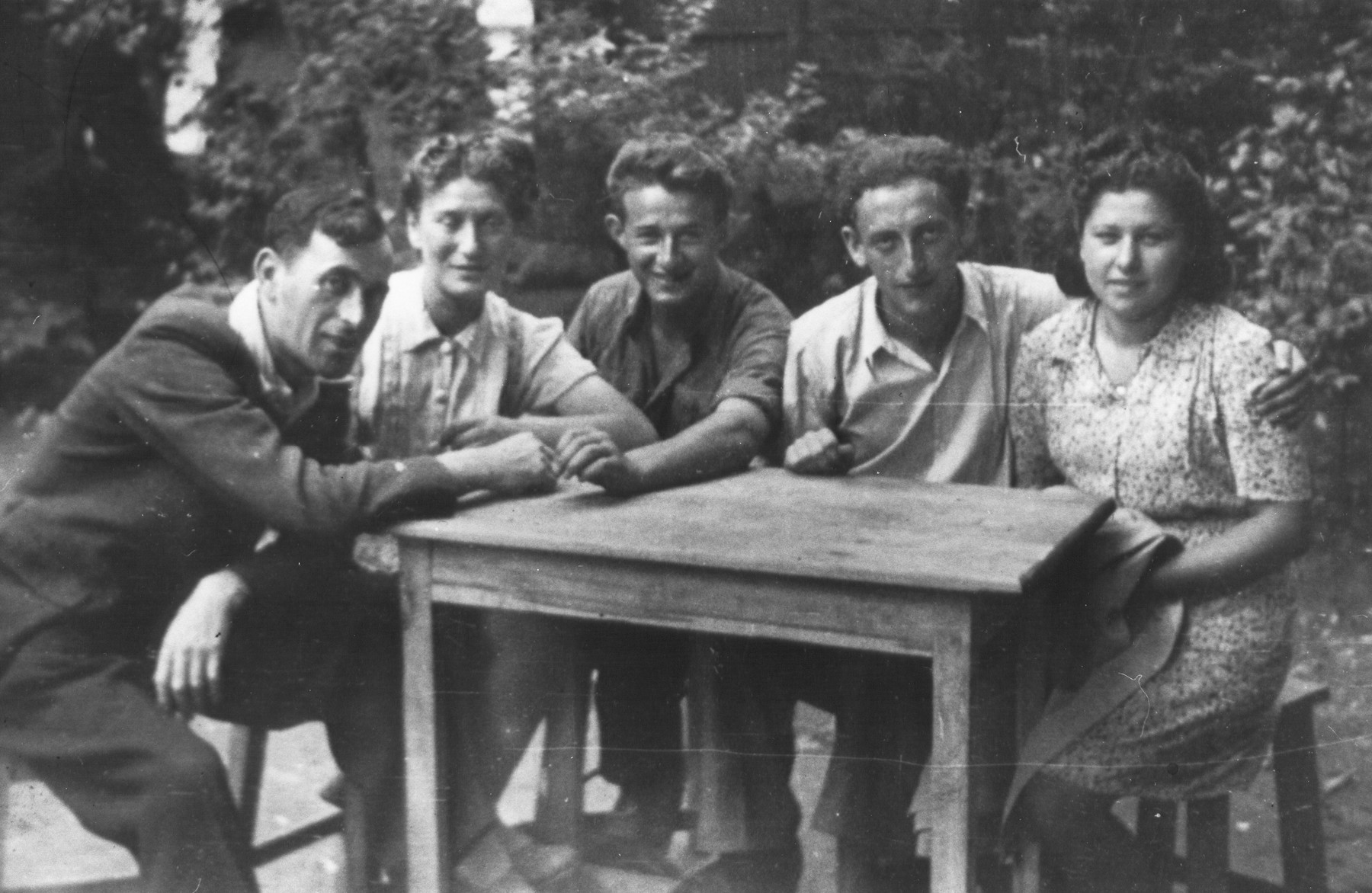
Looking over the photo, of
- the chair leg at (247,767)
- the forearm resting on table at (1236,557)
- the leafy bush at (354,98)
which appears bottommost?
the chair leg at (247,767)

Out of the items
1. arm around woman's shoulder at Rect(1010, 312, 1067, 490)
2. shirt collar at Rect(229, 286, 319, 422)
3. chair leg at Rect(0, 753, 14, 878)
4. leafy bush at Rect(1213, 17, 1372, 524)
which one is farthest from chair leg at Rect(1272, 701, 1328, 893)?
chair leg at Rect(0, 753, 14, 878)

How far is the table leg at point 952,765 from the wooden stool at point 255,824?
118cm

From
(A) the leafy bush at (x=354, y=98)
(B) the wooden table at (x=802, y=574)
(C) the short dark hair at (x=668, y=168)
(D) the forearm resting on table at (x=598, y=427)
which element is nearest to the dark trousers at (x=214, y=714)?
(B) the wooden table at (x=802, y=574)

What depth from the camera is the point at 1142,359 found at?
9.93ft

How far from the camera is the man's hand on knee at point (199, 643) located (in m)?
3.13

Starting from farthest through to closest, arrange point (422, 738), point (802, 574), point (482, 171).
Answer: point (482, 171) → point (422, 738) → point (802, 574)

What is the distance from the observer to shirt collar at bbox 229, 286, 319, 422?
3102 mm

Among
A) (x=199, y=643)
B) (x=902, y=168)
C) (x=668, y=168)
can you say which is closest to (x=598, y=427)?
(x=668, y=168)

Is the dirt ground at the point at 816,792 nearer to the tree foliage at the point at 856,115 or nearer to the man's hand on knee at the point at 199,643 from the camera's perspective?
the man's hand on knee at the point at 199,643

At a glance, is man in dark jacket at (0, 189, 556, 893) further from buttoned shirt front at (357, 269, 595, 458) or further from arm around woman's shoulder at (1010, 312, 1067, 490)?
arm around woman's shoulder at (1010, 312, 1067, 490)

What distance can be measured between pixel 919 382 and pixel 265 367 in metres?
1.29

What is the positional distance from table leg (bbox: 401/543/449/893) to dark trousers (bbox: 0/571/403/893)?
7 centimetres

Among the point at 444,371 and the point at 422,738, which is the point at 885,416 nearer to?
the point at 444,371

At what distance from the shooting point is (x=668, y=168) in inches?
124
